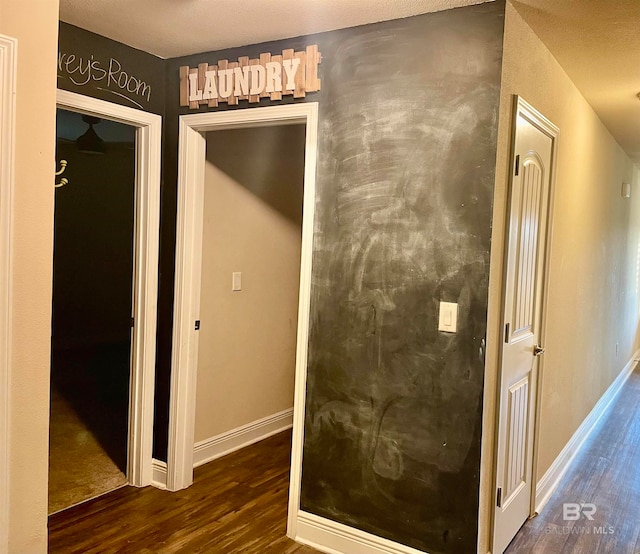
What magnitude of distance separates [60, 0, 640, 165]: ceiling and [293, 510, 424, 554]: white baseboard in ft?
7.30

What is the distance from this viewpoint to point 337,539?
266 cm

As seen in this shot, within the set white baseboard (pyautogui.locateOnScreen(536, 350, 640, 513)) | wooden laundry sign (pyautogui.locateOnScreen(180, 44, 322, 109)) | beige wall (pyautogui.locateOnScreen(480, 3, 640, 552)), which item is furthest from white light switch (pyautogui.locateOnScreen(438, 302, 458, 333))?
white baseboard (pyautogui.locateOnScreen(536, 350, 640, 513))

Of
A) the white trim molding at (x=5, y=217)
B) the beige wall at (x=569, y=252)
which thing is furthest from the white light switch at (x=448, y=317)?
the white trim molding at (x=5, y=217)

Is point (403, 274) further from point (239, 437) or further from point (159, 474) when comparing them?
point (239, 437)

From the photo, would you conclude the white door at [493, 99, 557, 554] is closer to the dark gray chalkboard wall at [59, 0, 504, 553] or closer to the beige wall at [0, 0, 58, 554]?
the dark gray chalkboard wall at [59, 0, 504, 553]

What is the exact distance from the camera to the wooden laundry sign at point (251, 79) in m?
2.69

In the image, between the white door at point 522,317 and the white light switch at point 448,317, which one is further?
the white door at point 522,317

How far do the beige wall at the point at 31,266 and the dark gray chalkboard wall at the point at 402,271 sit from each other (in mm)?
1234

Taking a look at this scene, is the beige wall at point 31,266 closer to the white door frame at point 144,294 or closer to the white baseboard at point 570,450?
the white door frame at point 144,294

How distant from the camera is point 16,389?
5.63 feet

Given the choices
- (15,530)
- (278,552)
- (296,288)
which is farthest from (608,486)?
(15,530)

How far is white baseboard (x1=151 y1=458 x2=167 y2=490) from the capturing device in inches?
129

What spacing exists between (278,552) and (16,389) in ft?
4.91

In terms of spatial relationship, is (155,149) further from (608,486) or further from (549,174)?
(608,486)
